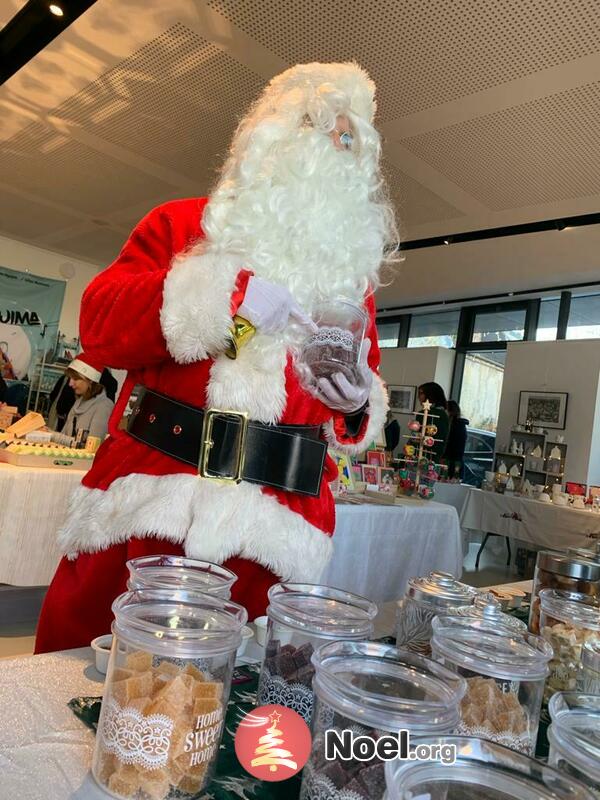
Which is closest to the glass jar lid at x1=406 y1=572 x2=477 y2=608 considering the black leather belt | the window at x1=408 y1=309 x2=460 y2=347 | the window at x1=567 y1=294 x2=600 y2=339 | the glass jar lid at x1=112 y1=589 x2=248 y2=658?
the black leather belt

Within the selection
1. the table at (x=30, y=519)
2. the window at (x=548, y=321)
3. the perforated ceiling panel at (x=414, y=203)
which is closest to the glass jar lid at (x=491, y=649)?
the table at (x=30, y=519)

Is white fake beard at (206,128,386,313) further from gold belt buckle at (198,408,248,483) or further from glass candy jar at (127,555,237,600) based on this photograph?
glass candy jar at (127,555,237,600)

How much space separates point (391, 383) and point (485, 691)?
8.50 meters

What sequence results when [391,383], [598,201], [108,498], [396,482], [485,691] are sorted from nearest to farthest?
1. [485,691]
2. [108,498]
3. [396,482]
4. [598,201]
5. [391,383]

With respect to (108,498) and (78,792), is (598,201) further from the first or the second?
(78,792)

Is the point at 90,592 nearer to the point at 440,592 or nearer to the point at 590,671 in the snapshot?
the point at 440,592

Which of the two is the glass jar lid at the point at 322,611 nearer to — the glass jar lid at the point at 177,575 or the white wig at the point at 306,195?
the glass jar lid at the point at 177,575

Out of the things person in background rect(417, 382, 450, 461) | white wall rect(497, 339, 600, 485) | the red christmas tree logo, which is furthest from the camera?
white wall rect(497, 339, 600, 485)

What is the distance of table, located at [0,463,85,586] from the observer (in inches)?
103

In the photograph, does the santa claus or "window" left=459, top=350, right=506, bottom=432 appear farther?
"window" left=459, top=350, right=506, bottom=432

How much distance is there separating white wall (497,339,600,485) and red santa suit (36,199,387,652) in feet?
20.2

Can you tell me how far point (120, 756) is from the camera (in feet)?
1.45

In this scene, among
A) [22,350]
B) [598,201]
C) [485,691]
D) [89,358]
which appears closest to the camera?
[485,691]

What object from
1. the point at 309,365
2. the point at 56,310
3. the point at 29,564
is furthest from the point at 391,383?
the point at 309,365
